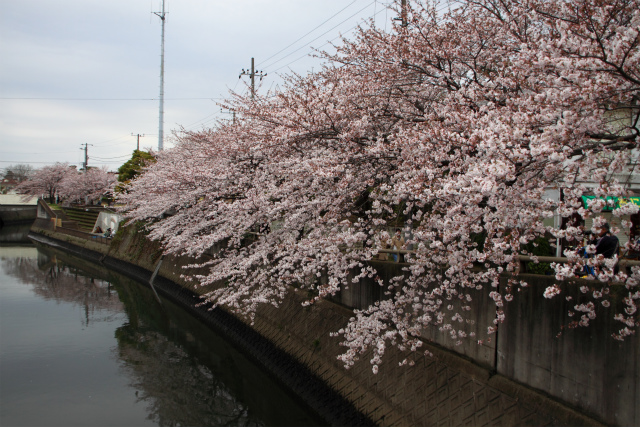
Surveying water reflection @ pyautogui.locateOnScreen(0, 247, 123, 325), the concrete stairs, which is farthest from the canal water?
the concrete stairs

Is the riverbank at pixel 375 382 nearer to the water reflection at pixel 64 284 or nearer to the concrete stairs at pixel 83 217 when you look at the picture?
the water reflection at pixel 64 284

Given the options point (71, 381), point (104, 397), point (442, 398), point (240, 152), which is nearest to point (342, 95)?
point (240, 152)

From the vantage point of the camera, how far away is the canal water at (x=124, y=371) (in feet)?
30.7

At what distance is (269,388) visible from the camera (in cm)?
1057

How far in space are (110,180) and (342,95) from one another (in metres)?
52.7

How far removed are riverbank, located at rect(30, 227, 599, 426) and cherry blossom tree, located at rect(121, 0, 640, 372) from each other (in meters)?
0.54

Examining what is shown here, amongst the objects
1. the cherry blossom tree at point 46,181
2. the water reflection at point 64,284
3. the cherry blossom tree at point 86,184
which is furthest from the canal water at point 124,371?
the cherry blossom tree at point 46,181

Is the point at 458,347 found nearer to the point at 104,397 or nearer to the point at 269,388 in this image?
the point at 269,388

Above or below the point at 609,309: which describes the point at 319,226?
above

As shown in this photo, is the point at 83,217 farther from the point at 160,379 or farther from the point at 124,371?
the point at 160,379

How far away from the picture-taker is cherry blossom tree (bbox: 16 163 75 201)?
5856cm

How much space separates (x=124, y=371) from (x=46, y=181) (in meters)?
56.7

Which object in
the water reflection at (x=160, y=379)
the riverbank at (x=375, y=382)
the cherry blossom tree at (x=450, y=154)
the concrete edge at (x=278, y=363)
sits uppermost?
the cherry blossom tree at (x=450, y=154)

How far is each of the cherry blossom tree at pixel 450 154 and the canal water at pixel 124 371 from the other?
2.64m
